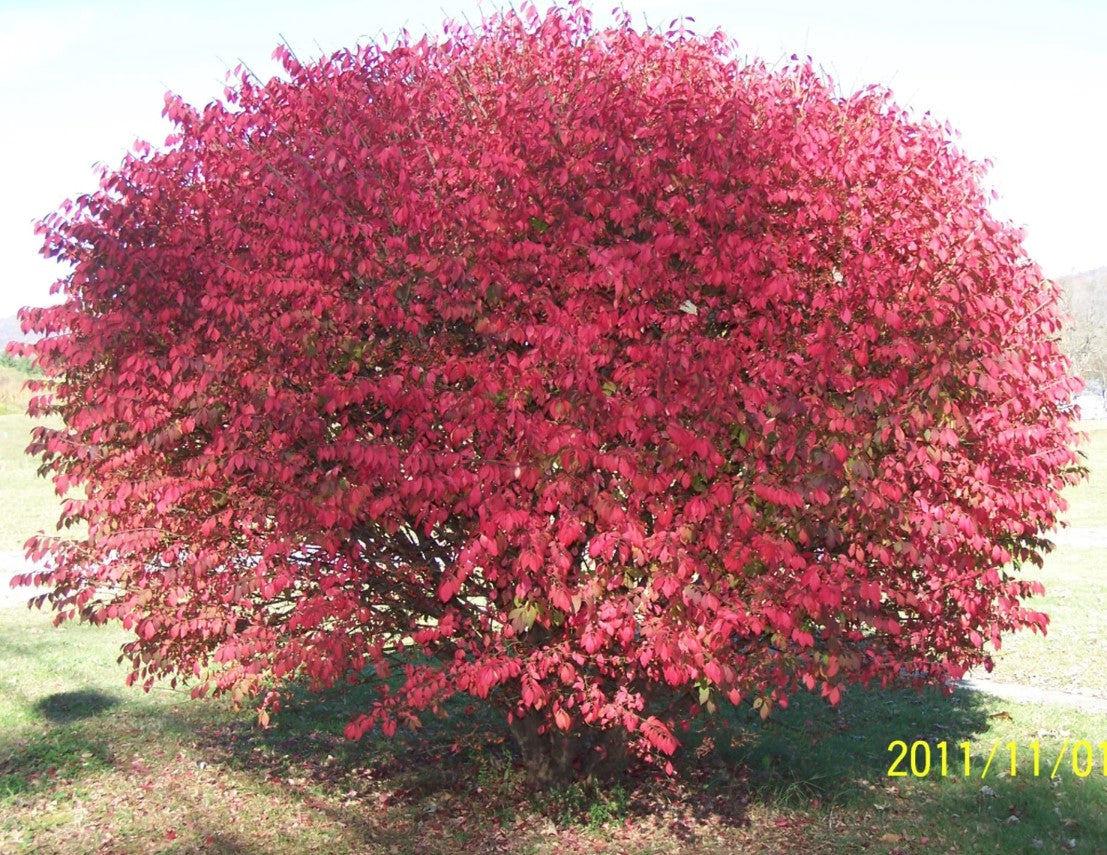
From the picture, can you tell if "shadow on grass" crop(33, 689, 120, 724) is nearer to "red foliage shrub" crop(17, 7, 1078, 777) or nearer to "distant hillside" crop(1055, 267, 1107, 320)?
"red foliage shrub" crop(17, 7, 1078, 777)

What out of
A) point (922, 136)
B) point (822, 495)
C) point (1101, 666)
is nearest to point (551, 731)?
point (822, 495)

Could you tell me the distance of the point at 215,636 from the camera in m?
5.62

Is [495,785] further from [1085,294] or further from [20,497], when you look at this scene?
[1085,294]

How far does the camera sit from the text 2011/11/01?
23.5ft

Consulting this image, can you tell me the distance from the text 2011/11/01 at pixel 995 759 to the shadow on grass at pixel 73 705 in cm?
634

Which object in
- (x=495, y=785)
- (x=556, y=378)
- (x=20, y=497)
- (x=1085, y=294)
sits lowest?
(x=495, y=785)

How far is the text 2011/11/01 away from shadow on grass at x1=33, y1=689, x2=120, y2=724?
250 inches

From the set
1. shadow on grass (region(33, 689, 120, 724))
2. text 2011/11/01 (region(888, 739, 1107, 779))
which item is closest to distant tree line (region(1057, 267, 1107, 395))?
text 2011/11/01 (region(888, 739, 1107, 779))

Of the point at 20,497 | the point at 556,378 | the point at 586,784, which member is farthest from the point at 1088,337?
the point at 556,378

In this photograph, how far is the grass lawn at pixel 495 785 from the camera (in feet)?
20.0

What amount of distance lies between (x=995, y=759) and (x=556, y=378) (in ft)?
16.2

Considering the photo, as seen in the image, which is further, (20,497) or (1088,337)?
(1088,337)

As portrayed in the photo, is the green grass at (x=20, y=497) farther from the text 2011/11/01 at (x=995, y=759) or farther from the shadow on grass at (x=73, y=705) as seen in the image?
the text 2011/11/01 at (x=995, y=759)

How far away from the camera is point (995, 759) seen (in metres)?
7.43
